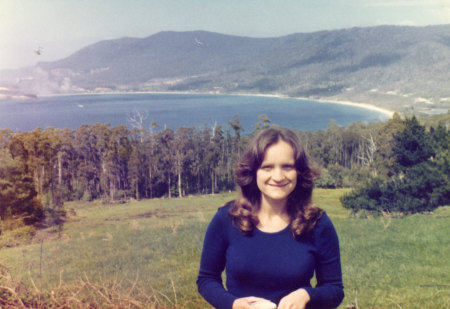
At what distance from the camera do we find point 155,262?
12.6ft

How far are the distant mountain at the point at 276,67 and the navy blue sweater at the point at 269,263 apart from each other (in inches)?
135

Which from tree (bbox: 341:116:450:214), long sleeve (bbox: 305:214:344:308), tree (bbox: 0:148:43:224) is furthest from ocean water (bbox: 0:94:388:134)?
long sleeve (bbox: 305:214:344:308)

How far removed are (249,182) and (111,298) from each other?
6.70 ft

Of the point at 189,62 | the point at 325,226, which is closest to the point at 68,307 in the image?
the point at 325,226

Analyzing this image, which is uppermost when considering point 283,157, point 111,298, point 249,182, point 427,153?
point 283,157

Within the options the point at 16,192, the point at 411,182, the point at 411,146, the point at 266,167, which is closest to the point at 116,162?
the point at 16,192

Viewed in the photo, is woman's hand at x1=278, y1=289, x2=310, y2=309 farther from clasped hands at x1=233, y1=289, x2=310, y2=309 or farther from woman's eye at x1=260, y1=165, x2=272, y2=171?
woman's eye at x1=260, y1=165, x2=272, y2=171

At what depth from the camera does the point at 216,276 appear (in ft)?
5.70

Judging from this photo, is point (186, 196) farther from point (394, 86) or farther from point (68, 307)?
point (394, 86)

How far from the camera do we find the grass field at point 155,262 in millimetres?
3273

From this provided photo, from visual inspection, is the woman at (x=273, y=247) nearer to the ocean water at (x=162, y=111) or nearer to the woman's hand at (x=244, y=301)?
the woman's hand at (x=244, y=301)

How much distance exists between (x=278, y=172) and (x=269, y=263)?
0.37 meters

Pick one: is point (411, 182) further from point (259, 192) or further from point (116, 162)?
point (259, 192)

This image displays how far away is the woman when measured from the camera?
1.66 meters
